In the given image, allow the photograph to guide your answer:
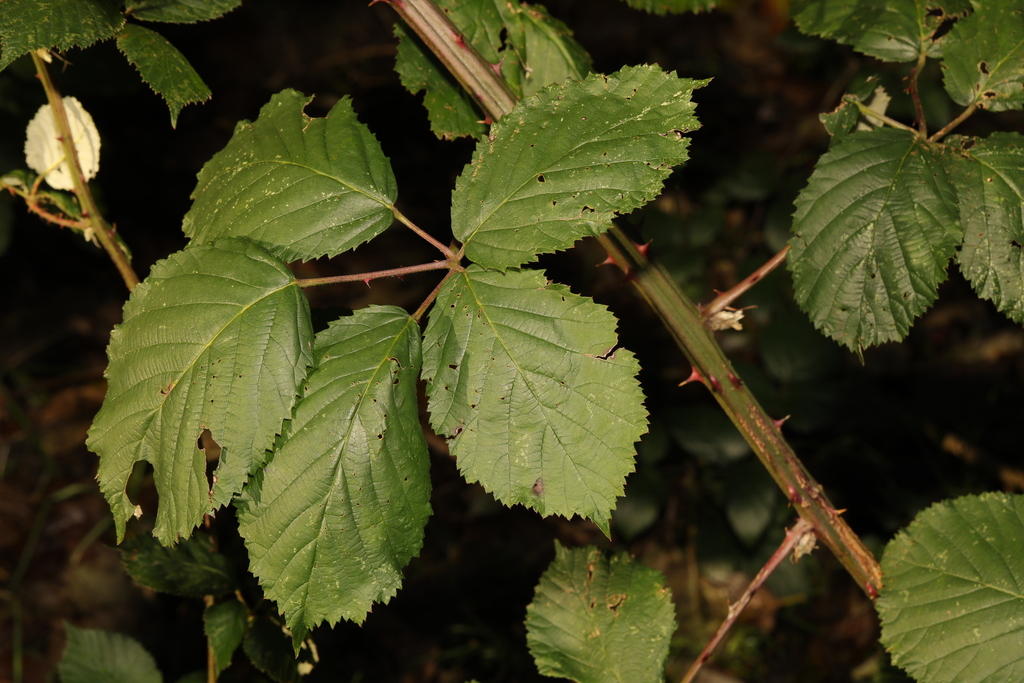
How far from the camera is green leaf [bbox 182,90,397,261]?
1.17m

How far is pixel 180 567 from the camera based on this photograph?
4.78 feet

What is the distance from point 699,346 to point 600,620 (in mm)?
610

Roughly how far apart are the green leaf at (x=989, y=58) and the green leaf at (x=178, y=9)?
53.6 inches

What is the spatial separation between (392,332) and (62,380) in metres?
2.44

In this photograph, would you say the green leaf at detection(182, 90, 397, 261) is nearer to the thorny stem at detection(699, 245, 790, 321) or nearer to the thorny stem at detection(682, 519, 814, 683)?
the thorny stem at detection(699, 245, 790, 321)

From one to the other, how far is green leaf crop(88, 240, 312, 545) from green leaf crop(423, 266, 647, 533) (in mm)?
251

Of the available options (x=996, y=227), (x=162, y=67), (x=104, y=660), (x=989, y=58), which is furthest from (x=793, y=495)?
(x=104, y=660)

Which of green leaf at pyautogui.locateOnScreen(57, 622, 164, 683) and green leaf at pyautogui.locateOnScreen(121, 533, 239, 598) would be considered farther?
green leaf at pyautogui.locateOnScreen(57, 622, 164, 683)

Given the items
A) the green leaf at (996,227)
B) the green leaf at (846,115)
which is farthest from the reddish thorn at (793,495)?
the green leaf at (846,115)

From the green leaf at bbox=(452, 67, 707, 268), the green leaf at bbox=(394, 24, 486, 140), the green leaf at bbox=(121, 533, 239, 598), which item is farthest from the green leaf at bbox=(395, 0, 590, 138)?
the green leaf at bbox=(121, 533, 239, 598)

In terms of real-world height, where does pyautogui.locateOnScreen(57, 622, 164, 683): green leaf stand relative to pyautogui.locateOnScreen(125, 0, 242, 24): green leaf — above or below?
below

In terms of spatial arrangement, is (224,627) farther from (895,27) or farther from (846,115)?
(895,27)

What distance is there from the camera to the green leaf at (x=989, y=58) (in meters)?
1.31

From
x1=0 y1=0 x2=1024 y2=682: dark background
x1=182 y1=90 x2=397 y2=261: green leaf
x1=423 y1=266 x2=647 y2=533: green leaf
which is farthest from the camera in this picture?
x1=0 y1=0 x2=1024 y2=682: dark background
